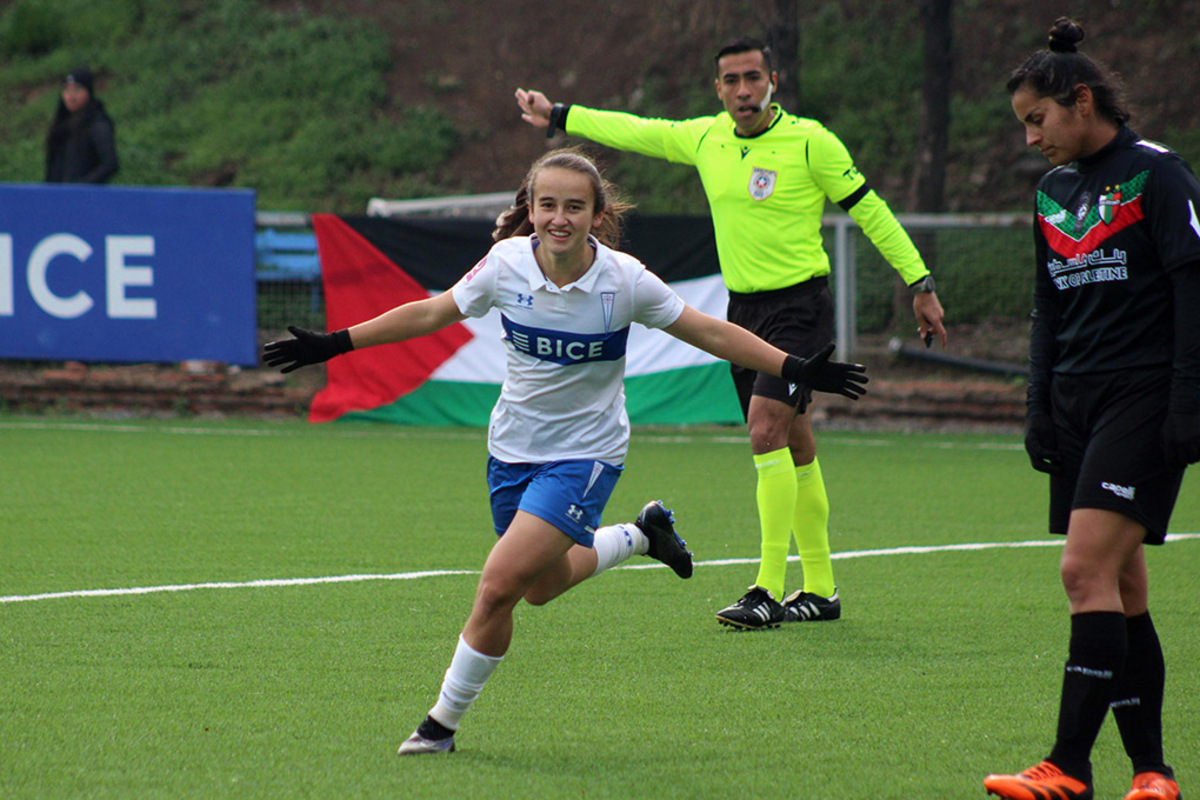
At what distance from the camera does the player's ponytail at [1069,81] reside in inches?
Answer: 144

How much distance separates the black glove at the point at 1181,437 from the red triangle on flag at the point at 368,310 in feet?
32.3

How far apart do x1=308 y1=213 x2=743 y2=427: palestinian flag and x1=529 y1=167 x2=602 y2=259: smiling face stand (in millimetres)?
8818

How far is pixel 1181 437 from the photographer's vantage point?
136 inches

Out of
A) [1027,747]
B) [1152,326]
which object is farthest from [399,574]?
[1152,326]

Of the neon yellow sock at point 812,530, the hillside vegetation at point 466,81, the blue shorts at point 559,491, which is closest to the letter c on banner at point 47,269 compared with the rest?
the neon yellow sock at point 812,530

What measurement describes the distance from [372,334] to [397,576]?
2.57 m

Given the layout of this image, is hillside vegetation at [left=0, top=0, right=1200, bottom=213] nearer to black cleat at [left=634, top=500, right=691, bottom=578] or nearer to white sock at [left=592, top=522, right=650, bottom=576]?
black cleat at [left=634, top=500, right=691, bottom=578]

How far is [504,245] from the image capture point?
4348 millimetres

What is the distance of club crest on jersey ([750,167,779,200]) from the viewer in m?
6.19

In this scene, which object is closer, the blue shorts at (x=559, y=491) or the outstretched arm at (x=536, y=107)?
the blue shorts at (x=559, y=491)

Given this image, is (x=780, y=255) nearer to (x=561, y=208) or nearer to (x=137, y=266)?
(x=561, y=208)

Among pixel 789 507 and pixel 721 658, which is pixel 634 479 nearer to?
pixel 789 507

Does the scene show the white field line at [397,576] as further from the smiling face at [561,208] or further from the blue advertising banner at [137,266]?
the blue advertising banner at [137,266]

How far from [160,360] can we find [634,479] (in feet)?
17.6
